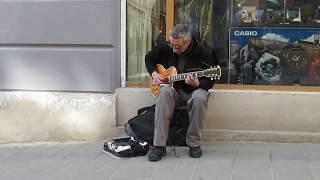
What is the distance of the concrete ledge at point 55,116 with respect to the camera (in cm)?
689

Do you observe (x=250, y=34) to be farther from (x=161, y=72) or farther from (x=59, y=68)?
(x=59, y=68)

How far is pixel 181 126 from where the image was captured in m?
6.25

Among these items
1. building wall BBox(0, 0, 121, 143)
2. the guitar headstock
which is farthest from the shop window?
the guitar headstock

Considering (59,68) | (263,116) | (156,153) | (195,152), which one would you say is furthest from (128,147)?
(263,116)

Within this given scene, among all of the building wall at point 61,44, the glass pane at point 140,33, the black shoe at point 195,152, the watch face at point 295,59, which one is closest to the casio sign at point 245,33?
the watch face at point 295,59

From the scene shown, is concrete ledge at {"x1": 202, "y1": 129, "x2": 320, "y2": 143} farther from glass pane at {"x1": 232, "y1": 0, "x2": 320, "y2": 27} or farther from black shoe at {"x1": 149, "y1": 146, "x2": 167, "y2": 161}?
glass pane at {"x1": 232, "y1": 0, "x2": 320, "y2": 27}

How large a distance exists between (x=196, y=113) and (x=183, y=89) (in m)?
0.34

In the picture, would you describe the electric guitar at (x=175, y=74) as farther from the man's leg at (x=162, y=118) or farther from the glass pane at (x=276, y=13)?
the glass pane at (x=276, y=13)

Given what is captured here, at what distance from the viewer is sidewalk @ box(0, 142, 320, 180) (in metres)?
5.46

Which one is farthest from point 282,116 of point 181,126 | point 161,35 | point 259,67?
point 161,35

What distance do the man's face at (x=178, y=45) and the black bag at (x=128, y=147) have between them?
1.01m

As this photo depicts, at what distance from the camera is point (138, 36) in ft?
23.1

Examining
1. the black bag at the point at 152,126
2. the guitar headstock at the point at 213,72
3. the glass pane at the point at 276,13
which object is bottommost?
the black bag at the point at 152,126

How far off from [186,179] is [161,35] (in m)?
2.17
